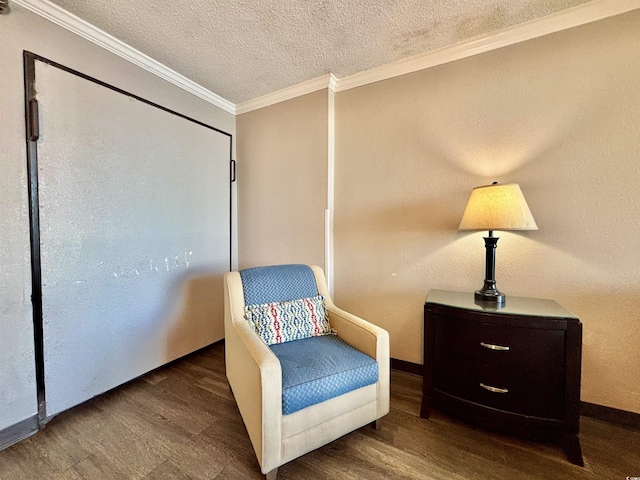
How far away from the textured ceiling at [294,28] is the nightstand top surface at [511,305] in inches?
67.7

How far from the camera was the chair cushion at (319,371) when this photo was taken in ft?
3.95

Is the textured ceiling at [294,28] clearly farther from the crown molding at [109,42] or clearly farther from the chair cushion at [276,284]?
the chair cushion at [276,284]

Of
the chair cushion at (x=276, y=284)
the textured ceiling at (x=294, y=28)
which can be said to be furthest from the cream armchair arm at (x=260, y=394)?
the textured ceiling at (x=294, y=28)

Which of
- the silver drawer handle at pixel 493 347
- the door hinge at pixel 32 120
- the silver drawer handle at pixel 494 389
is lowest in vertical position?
the silver drawer handle at pixel 494 389

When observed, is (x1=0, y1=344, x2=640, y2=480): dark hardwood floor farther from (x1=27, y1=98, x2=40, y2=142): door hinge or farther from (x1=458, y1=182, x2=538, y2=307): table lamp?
(x1=27, y1=98, x2=40, y2=142): door hinge

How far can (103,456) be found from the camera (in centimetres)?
134

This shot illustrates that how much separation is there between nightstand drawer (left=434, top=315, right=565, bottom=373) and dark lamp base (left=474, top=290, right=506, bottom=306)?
21 cm

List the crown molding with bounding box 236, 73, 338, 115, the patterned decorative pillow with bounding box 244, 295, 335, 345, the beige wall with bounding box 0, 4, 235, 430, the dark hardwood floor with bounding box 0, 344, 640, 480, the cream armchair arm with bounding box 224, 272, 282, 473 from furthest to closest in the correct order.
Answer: the crown molding with bounding box 236, 73, 338, 115, the patterned decorative pillow with bounding box 244, 295, 335, 345, the beige wall with bounding box 0, 4, 235, 430, the dark hardwood floor with bounding box 0, 344, 640, 480, the cream armchair arm with bounding box 224, 272, 282, 473

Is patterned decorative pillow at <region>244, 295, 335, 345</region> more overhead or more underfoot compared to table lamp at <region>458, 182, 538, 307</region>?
more underfoot

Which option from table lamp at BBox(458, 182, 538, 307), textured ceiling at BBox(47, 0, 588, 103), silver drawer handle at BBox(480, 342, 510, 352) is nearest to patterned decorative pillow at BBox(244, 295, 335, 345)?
silver drawer handle at BBox(480, 342, 510, 352)

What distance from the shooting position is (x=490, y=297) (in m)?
1.59

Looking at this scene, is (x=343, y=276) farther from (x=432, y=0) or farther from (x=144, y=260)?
(x=432, y=0)

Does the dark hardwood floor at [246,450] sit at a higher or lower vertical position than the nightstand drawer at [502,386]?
lower

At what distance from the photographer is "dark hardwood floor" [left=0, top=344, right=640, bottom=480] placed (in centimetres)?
124
